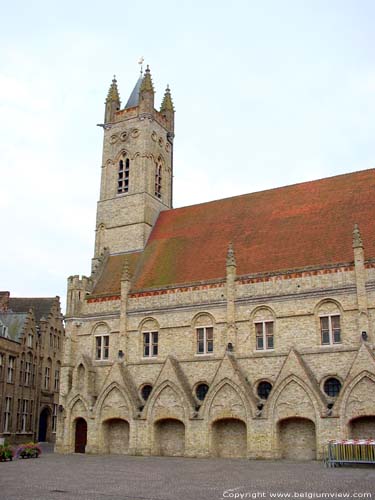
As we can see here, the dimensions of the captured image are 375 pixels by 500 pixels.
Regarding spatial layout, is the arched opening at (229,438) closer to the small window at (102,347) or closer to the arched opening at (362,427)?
the arched opening at (362,427)

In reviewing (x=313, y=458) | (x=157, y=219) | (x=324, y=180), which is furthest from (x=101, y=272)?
(x=313, y=458)

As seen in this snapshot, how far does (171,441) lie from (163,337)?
6402 mm

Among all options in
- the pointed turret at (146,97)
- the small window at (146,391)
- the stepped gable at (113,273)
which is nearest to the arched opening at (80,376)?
the small window at (146,391)

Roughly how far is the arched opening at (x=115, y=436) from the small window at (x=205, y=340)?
22.5 feet

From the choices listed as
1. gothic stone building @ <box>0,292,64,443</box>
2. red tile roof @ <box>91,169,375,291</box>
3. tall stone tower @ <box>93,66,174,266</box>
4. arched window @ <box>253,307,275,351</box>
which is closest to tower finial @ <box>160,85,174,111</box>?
tall stone tower @ <box>93,66,174,266</box>

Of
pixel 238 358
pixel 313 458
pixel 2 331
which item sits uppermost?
pixel 2 331

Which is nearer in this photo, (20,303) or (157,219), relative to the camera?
(157,219)

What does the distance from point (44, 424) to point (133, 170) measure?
86.8 feet

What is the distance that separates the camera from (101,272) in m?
41.8

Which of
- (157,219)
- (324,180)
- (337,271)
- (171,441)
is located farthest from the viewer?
(157,219)

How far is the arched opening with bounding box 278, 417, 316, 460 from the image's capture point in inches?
1134

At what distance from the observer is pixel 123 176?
4594 cm

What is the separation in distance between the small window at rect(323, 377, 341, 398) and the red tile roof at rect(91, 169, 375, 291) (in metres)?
6.63

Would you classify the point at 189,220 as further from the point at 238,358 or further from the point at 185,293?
the point at 238,358
